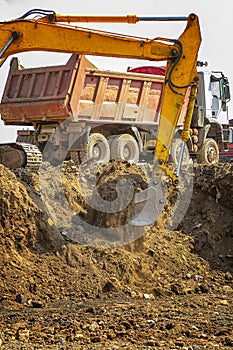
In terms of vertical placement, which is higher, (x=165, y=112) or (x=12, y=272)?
(x=165, y=112)

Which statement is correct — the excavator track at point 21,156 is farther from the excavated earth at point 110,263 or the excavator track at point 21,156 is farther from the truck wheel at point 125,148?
the truck wheel at point 125,148

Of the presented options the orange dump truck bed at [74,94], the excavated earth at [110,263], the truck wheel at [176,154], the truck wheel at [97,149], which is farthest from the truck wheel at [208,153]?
the excavated earth at [110,263]

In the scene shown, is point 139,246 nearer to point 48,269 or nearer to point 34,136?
point 48,269

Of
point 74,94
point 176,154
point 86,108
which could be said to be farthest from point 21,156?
point 176,154

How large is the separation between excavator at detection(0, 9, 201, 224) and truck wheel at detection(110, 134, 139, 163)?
189 inches

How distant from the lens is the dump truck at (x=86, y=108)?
14.2 metres

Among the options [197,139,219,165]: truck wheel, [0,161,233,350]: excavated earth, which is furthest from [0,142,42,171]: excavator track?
[197,139,219,165]: truck wheel

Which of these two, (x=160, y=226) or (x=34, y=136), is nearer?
(x=160, y=226)

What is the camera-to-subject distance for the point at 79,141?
14672 millimetres

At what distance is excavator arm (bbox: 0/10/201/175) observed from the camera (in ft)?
31.8

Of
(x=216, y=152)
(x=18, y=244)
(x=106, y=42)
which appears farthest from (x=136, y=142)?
(x=18, y=244)

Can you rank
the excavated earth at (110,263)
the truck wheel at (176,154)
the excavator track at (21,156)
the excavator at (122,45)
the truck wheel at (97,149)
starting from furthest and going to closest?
1. the truck wheel at (176,154)
2. the truck wheel at (97,149)
3. the excavator track at (21,156)
4. the excavator at (122,45)
5. the excavated earth at (110,263)

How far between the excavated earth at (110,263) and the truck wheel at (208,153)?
471cm

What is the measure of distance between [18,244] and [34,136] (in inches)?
268
